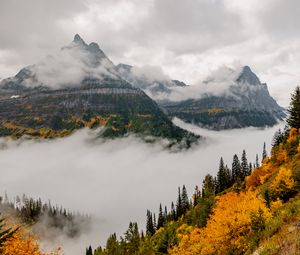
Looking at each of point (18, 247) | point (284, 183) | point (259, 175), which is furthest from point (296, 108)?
point (18, 247)

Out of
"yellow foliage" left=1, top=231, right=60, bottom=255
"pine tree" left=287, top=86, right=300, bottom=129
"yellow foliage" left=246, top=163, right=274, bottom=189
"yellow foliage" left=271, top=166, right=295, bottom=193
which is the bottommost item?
"yellow foliage" left=246, top=163, right=274, bottom=189

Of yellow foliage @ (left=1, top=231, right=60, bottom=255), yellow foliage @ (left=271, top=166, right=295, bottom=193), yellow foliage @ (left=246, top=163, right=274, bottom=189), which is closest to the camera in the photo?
yellow foliage @ (left=1, top=231, right=60, bottom=255)

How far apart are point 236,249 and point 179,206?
536 ft

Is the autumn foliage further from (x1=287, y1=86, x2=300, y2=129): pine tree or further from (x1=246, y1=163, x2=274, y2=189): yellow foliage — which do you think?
(x1=287, y1=86, x2=300, y2=129): pine tree

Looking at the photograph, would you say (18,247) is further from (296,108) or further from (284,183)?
(296,108)

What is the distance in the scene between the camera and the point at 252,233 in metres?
32.5

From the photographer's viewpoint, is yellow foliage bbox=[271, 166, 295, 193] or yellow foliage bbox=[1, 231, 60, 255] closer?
yellow foliage bbox=[1, 231, 60, 255]

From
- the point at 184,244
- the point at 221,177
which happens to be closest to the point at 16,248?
the point at 184,244

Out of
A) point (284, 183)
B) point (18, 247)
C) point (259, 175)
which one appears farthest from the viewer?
point (259, 175)

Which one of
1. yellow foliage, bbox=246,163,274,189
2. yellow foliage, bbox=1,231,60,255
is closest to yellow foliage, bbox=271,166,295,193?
yellow foliage, bbox=1,231,60,255

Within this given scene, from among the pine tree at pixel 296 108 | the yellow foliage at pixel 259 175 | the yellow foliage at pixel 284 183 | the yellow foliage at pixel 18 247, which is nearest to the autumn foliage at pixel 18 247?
the yellow foliage at pixel 18 247

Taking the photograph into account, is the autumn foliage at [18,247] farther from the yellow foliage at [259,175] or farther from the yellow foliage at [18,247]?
the yellow foliage at [259,175]

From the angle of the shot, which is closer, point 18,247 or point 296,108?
point 18,247

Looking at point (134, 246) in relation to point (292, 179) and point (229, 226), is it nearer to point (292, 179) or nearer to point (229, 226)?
point (292, 179)
